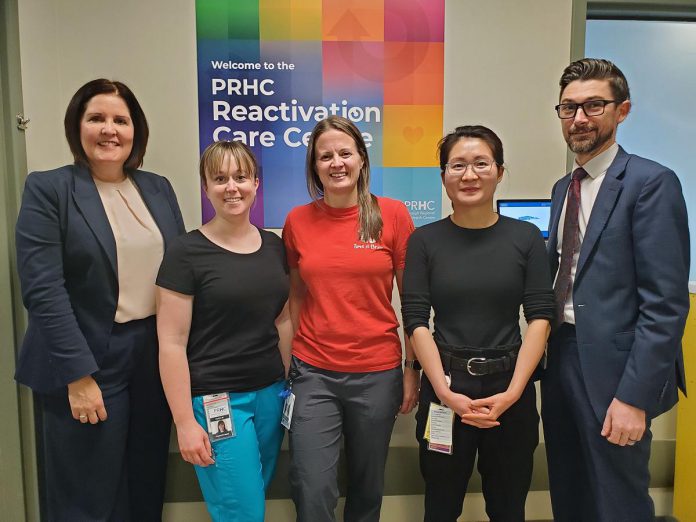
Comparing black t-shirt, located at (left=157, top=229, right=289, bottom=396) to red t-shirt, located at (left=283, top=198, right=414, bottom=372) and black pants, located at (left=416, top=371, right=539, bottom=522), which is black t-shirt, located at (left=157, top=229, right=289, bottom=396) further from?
black pants, located at (left=416, top=371, right=539, bottom=522)

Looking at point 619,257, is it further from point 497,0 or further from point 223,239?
point 497,0

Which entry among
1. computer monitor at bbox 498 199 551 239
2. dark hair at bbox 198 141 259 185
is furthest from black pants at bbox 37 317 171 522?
computer monitor at bbox 498 199 551 239

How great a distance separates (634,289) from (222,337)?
4.17 feet

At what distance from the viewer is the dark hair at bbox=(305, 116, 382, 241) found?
65.6 inches

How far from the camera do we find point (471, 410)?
60.6 inches

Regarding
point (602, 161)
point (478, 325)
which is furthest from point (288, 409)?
point (602, 161)

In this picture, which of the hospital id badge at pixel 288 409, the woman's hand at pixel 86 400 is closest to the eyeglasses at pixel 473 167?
the hospital id badge at pixel 288 409

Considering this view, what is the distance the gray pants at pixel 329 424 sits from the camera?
1643mm

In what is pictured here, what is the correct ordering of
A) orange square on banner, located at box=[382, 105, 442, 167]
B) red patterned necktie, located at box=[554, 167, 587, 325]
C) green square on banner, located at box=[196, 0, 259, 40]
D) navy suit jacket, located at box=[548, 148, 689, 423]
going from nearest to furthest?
navy suit jacket, located at box=[548, 148, 689, 423]
red patterned necktie, located at box=[554, 167, 587, 325]
green square on banner, located at box=[196, 0, 259, 40]
orange square on banner, located at box=[382, 105, 442, 167]

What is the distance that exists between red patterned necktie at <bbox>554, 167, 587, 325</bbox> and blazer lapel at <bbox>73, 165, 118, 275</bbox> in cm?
145

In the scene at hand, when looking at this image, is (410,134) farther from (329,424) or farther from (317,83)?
(329,424)

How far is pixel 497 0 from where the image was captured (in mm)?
2256

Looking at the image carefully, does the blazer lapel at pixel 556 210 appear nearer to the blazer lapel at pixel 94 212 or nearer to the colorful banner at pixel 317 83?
the colorful banner at pixel 317 83

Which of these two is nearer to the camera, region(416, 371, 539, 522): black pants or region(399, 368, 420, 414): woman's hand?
region(416, 371, 539, 522): black pants
